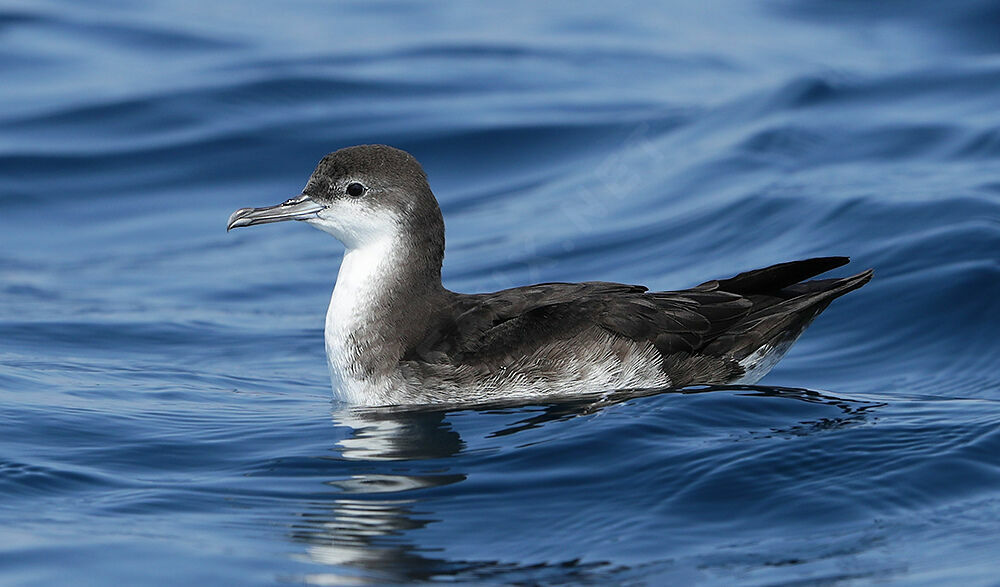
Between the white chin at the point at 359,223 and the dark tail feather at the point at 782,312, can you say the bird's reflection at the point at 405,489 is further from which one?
the white chin at the point at 359,223

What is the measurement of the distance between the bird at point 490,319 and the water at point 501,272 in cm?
25

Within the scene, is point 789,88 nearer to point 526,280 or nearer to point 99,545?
point 526,280

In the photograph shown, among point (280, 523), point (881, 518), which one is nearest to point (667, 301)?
point (881, 518)

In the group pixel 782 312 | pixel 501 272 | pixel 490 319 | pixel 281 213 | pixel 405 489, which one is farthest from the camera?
pixel 501 272

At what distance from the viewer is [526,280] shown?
38.1ft

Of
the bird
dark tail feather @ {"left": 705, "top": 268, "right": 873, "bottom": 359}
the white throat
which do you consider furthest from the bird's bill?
dark tail feather @ {"left": 705, "top": 268, "right": 873, "bottom": 359}

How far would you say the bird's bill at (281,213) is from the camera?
26.2ft

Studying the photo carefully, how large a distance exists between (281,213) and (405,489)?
2.26m

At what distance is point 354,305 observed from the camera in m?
7.89

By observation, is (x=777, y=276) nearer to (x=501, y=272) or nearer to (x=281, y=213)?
(x=281, y=213)

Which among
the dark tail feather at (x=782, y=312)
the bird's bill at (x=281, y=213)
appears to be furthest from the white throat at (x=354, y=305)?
the dark tail feather at (x=782, y=312)

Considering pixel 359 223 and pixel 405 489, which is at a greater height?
pixel 359 223

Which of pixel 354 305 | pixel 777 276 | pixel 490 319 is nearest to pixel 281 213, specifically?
pixel 354 305

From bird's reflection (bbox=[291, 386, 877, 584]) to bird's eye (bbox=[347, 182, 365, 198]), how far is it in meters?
1.17
